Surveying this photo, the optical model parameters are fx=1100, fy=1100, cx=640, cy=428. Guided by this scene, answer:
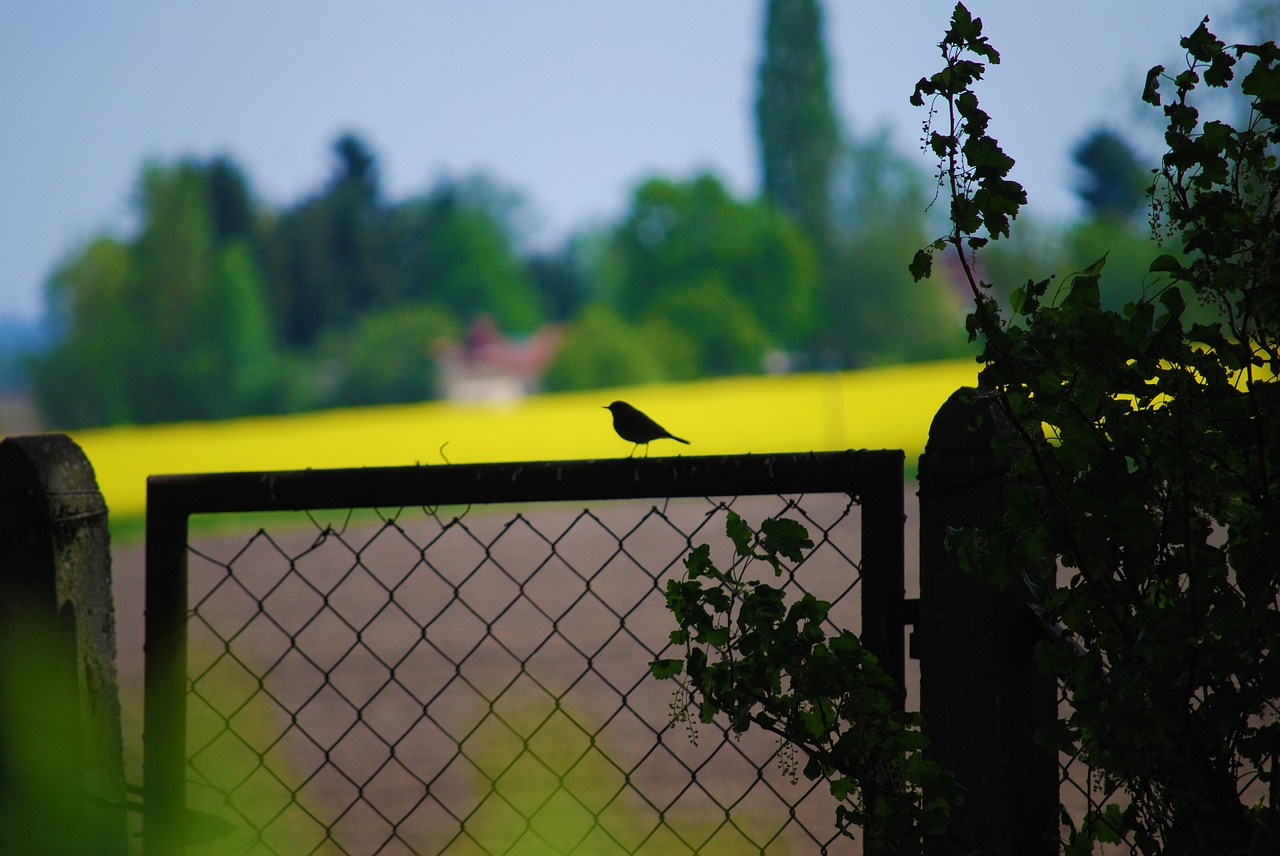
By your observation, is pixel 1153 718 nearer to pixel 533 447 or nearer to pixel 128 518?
pixel 128 518

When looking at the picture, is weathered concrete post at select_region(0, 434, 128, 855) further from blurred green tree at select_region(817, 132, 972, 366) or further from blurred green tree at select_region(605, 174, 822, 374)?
blurred green tree at select_region(605, 174, 822, 374)

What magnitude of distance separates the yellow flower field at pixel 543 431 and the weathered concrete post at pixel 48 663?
68.0 feet

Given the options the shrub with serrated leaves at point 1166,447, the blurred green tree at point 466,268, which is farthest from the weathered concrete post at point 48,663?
the blurred green tree at point 466,268

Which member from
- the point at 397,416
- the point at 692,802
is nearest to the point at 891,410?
the point at 397,416

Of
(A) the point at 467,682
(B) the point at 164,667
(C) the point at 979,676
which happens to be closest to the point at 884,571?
(C) the point at 979,676

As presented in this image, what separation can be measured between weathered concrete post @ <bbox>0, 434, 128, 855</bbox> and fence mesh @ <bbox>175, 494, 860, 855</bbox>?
15cm

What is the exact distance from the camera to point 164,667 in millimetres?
1559

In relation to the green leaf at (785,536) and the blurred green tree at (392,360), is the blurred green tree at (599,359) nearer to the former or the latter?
the blurred green tree at (392,360)

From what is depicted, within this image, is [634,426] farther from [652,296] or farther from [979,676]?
[652,296]

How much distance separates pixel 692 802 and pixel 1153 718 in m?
3.64

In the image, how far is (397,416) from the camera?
30250 millimetres

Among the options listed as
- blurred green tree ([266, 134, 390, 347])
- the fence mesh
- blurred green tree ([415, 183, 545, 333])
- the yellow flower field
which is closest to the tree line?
blurred green tree ([266, 134, 390, 347])

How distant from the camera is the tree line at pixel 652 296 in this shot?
54250mm

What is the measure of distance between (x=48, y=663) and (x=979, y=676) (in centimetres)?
126
